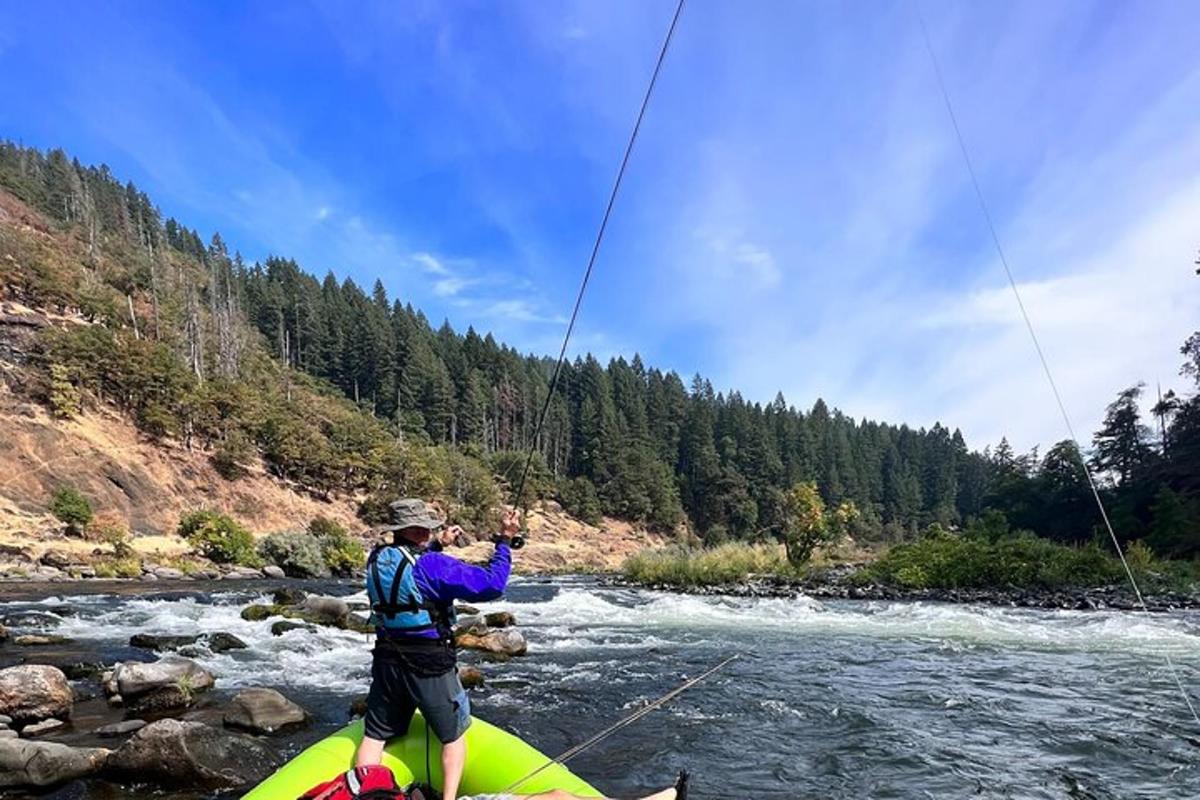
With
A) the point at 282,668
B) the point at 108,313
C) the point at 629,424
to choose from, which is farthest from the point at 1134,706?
the point at 629,424

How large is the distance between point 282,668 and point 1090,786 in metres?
10.3

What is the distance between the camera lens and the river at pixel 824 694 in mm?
6707

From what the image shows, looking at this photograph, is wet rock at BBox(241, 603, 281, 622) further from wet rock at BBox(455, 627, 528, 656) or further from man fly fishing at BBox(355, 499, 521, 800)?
man fly fishing at BBox(355, 499, 521, 800)

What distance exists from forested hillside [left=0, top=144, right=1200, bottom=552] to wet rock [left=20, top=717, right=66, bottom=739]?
144 ft

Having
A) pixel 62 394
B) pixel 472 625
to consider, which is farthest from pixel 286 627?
pixel 62 394

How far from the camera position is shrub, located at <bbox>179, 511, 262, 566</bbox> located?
1409 inches

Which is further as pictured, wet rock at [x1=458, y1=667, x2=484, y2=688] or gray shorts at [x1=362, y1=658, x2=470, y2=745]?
wet rock at [x1=458, y1=667, x2=484, y2=688]

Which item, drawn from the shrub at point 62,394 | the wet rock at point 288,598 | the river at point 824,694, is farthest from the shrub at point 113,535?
the wet rock at point 288,598

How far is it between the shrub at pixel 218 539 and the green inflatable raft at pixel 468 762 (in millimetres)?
35080

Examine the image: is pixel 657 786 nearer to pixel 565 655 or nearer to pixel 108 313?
pixel 565 655

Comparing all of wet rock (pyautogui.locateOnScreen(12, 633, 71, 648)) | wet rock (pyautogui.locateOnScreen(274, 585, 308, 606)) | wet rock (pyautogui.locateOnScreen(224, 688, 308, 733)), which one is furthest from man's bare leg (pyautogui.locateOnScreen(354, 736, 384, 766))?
wet rock (pyautogui.locateOnScreen(274, 585, 308, 606))

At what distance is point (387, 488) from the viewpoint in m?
64.0

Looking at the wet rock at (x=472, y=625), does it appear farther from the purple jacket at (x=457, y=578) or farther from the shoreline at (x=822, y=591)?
the shoreline at (x=822, y=591)

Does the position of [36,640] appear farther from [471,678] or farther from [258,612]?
[471,678]
